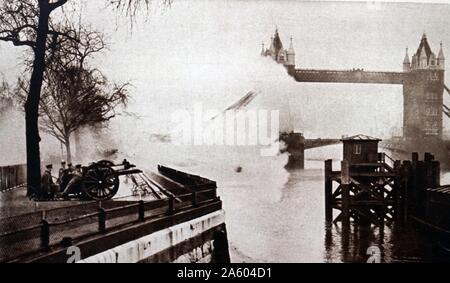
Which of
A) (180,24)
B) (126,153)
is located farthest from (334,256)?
(180,24)

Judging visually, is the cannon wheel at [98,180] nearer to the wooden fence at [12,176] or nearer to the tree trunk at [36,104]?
the tree trunk at [36,104]

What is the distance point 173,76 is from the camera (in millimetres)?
7262

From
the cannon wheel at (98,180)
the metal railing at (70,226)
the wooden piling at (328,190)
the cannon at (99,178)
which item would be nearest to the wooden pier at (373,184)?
the wooden piling at (328,190)

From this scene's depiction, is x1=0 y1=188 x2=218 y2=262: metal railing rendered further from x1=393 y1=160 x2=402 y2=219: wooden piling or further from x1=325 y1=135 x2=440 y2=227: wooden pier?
x1=393 y1=160 x2=402 y2=219: wooden piling

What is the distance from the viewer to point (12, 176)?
22.5 ft

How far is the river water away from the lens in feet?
25.2

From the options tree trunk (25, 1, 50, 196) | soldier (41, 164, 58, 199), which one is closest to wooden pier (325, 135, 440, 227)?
soldier (41, 164, 58, 199)

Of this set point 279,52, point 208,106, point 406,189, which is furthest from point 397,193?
point 208,106

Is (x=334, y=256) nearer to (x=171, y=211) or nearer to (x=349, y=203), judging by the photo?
(x=349, y=203)

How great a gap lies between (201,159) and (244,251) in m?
1.64

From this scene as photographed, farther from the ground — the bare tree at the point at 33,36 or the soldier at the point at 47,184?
the bare tree at the point at 33,36

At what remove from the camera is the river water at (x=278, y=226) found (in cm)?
768

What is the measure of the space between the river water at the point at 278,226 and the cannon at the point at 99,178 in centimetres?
74
